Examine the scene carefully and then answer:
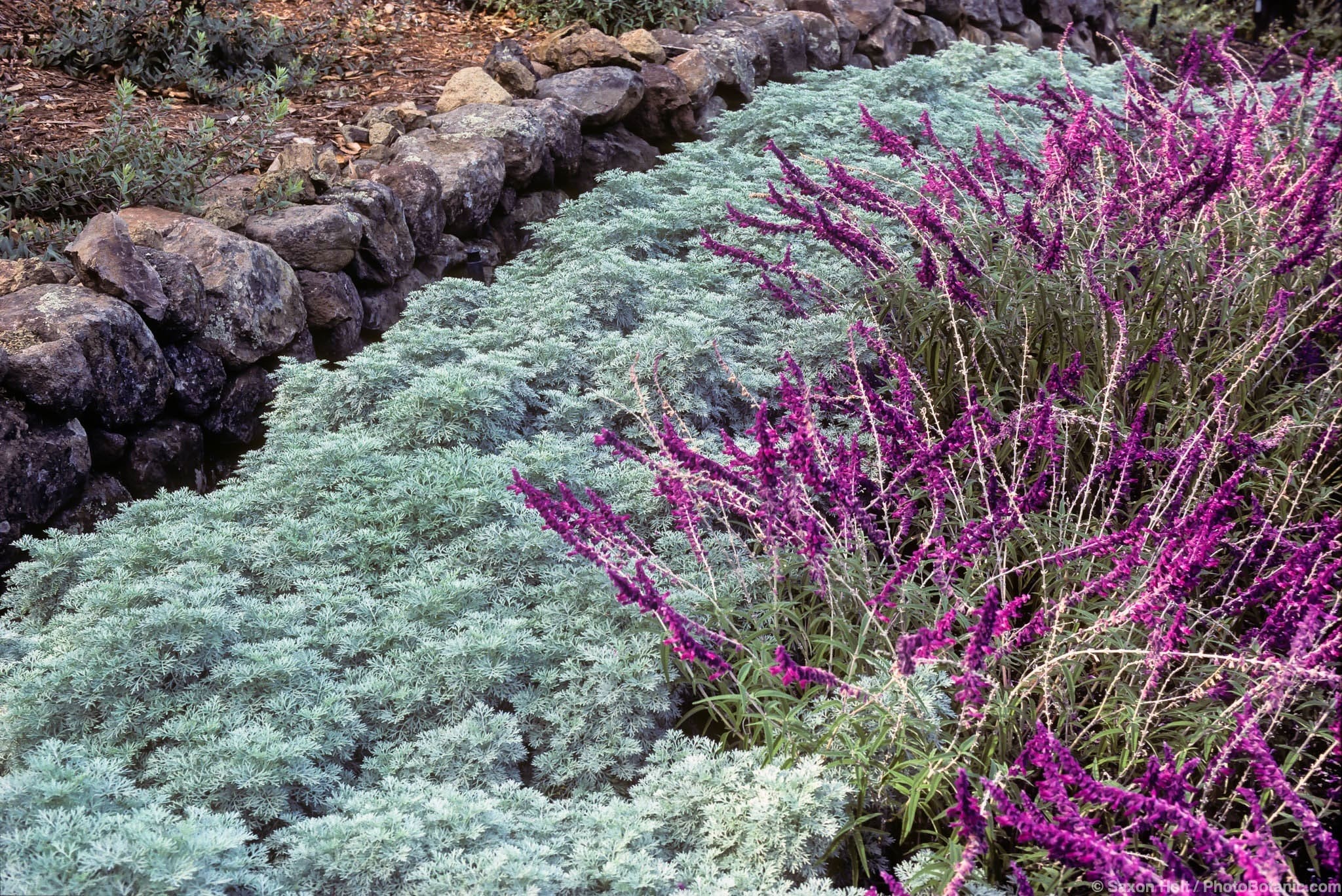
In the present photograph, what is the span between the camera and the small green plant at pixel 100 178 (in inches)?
147

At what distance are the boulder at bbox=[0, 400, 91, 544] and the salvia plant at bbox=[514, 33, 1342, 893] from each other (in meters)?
1.59

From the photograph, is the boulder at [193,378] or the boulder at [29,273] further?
the boulder at [193,378]

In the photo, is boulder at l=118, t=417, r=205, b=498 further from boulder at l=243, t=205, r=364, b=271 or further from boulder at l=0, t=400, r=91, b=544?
boulder at l=243, t=205, r=364, b=271

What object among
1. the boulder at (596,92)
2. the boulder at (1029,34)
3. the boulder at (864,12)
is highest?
the boulder at (864,12)

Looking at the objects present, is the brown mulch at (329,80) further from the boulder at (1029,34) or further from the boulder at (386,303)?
the boulder at (1029,34)

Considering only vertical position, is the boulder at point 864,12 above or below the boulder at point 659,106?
above

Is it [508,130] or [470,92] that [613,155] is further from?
[508,130]

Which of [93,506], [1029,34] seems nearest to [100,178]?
[93,506]

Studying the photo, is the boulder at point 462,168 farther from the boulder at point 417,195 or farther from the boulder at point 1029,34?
the boulder at point 1029,34

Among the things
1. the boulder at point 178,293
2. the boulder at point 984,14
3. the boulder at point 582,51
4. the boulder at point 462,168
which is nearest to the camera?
the boulder at point 178,293

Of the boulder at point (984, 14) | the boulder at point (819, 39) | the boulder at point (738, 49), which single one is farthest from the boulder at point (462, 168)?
the boulder at point (984, 14)

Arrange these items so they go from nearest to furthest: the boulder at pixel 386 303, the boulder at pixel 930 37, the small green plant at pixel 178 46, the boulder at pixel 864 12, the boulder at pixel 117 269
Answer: the boulder at pixel 117 269 < the boulder at pixel 386 303 < the small green plant at pixel 178 46 < the boulder at pixel 864 12 < the boulder at pixel 930 37

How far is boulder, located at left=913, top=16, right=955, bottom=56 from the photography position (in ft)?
30.8

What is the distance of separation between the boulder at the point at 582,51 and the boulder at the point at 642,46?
15cm
